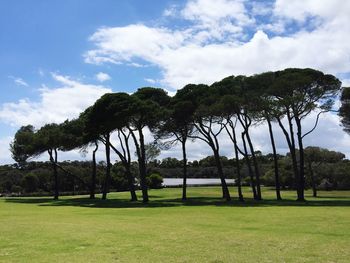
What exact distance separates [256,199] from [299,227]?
2725cm

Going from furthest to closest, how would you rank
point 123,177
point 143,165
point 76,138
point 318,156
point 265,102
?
point 123,177, point 318,156, point 76,138, point 143,165, point 265,102

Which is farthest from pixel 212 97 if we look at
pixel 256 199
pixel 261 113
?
pixel 256 199

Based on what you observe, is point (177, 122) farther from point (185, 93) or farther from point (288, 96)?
point (288, 96)

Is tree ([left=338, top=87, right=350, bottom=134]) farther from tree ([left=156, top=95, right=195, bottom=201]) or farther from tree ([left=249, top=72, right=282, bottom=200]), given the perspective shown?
tree ([left=156, top=95, right=195, bottom=201])

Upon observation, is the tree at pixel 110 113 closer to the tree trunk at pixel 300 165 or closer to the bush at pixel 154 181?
the tree trunk at pixel 300 165

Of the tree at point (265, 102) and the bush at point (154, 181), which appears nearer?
the tree at point (265, 102)

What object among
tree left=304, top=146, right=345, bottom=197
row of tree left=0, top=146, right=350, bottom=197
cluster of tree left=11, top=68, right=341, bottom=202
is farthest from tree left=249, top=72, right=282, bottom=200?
tree left=304, top=146, right=345, bottom=197

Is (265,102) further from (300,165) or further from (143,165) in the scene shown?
(143,165)

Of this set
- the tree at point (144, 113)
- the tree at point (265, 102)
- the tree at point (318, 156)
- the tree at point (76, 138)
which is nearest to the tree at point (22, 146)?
the tree at point (76, 138)

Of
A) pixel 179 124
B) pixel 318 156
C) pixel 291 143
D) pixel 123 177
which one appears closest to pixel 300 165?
pixel 291 143

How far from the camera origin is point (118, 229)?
A: 18578 mm

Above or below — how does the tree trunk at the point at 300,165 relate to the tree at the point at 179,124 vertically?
below

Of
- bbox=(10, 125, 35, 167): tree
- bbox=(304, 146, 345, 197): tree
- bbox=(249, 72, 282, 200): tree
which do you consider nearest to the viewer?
bbox=(249, 72, 282, 200): tree

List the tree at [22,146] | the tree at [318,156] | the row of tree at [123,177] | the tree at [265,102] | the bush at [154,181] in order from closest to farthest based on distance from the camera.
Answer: the tree at [265,102]
the tree at [22,146]
the tree at [318,156]
the row of tree at [123,177]
the bush at [154,181]
